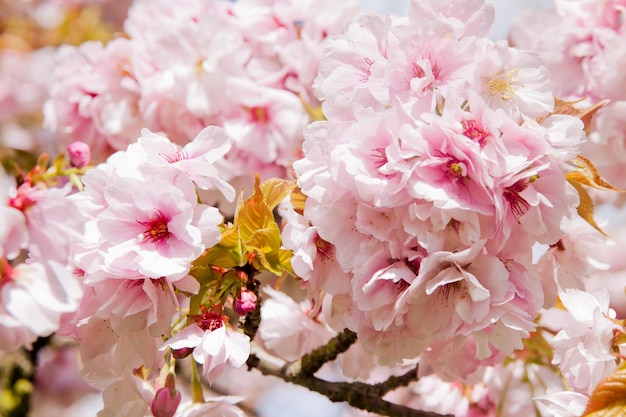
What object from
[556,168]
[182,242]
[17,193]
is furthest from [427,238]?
[17,193]

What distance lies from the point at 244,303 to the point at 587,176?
0.58 metres

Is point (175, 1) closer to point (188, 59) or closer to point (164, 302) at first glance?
point (188, 59)

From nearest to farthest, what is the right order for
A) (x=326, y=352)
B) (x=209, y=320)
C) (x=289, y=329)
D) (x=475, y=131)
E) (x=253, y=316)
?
(x=475, y=131) → (x=209, y=320) → (x=253, y=316) → (x=326, y=352) → (x=289, y=329)

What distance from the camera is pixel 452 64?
3.60ft

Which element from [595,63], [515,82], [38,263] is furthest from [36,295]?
[595,63]

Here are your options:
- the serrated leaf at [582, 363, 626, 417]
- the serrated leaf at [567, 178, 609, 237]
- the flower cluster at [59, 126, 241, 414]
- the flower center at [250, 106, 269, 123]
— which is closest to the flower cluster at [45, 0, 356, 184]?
the flower center at [250, 106, 269, 123]

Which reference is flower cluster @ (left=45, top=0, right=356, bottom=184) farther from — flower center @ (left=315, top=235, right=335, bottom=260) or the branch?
flower center @ (left=315, top=235, right=335, bottom=260)

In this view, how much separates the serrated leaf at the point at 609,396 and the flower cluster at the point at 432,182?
122mm

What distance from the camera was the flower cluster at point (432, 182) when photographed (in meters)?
1.00

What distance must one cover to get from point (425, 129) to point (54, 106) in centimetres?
115

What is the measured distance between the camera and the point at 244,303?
1.17m

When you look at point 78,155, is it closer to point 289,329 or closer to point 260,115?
point 260,115

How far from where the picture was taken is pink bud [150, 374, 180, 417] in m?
1.21

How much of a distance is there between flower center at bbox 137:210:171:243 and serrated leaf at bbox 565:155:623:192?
24.7 inches
